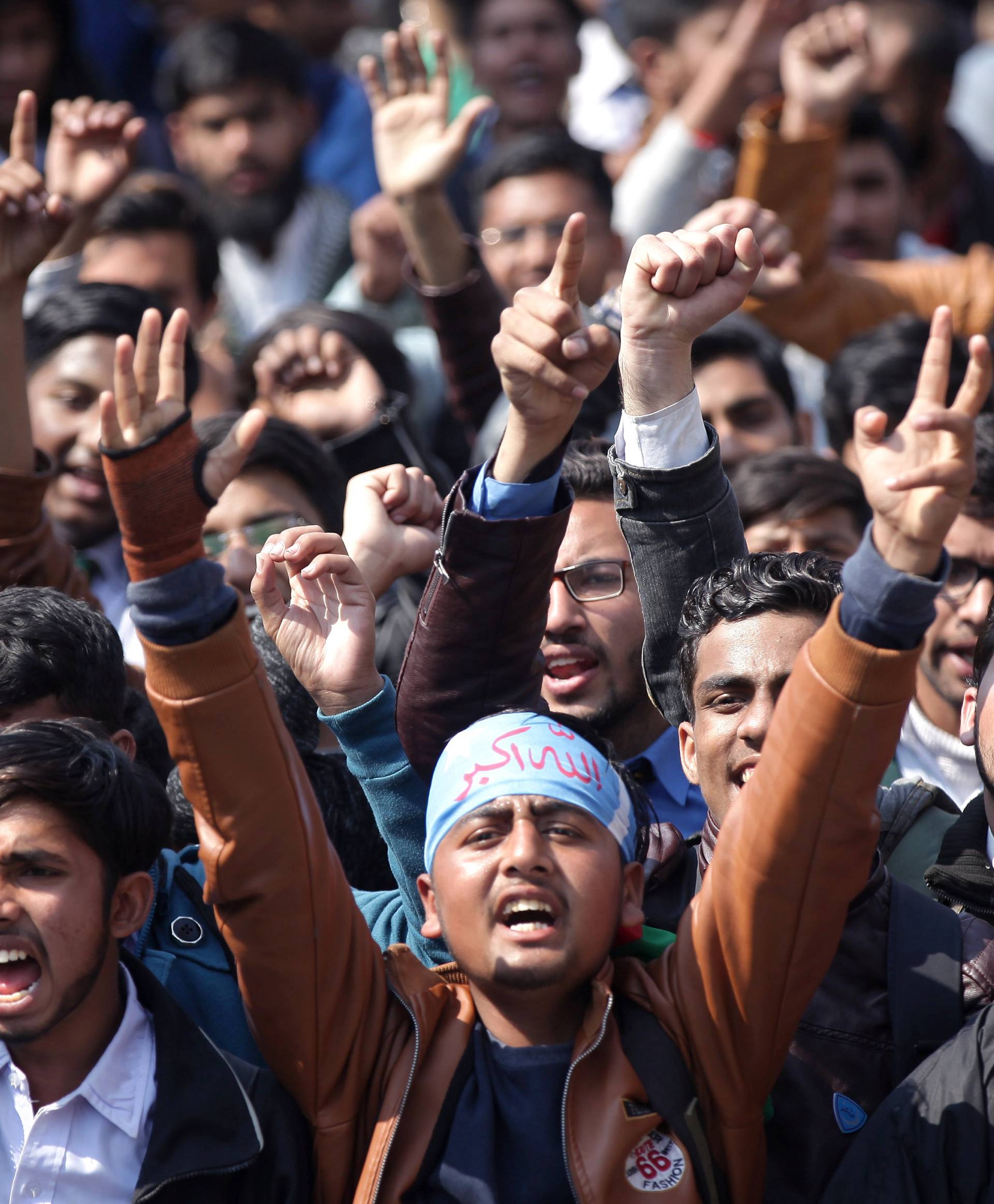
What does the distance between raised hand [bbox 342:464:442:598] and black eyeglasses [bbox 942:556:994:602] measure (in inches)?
52.6

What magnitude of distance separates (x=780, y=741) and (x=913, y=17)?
226 inches

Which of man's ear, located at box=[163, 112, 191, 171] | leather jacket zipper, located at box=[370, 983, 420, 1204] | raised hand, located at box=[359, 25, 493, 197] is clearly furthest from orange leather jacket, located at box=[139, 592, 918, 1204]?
man's ear, located at box=[163, 112, 191, 171]

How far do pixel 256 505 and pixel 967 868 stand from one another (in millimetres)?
2071

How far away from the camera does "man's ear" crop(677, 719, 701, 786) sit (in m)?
3.06

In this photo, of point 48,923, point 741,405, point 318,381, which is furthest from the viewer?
point 318,381

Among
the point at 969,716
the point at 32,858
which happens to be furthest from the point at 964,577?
the point at 32,858

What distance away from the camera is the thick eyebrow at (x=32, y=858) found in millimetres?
2561

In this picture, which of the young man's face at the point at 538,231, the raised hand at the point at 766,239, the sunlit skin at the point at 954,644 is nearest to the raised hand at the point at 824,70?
the raised hand at the point at 766,239

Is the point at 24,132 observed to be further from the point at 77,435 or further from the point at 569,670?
the point at 569,670

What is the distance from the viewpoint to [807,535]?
423 cm

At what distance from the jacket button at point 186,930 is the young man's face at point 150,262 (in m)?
3.08

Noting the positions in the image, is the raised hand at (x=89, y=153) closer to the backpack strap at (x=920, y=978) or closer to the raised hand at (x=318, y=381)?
the raised hand at (x=318, y=381)

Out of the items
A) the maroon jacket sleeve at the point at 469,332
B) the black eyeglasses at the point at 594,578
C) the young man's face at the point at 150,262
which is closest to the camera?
the black eyeglasses at the point at 594,578

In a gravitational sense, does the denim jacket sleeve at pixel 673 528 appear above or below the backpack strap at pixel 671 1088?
above
